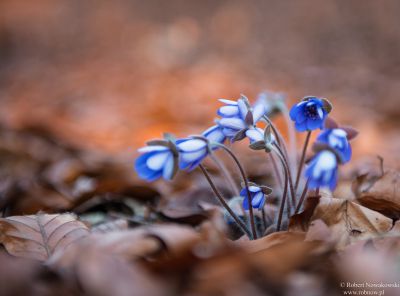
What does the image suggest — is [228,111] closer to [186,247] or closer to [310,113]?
[310,113]

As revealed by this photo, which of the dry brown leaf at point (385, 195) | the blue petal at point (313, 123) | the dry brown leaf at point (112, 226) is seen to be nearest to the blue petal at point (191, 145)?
the blue petal at point (313, 123)

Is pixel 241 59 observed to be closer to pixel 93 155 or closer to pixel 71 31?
pixel 71 31

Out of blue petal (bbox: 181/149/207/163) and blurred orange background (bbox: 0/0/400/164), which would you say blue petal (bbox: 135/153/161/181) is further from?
blurred orange background (bbox: 0/0/400/164)

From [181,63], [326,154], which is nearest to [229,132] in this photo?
[326,154]

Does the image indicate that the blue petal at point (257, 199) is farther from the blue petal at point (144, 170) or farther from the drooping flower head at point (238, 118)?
the blue petal at point (144, 170)

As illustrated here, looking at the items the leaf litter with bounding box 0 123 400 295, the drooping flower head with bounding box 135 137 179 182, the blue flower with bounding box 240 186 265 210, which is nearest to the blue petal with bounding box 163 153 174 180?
the drooping flower head with bounding box 135 137 179 182

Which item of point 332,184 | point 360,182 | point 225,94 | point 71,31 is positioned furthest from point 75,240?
point 71,31
